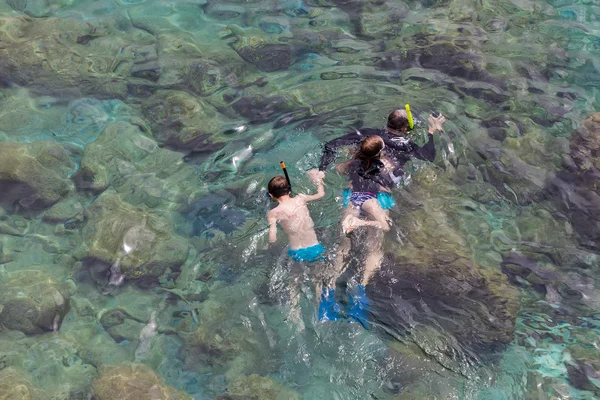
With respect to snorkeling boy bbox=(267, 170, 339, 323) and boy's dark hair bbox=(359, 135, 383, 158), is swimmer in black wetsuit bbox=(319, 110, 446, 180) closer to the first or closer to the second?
boy's dark hair bbox=(359, 135, 383, 158)

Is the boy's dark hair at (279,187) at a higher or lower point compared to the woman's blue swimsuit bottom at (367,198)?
higher

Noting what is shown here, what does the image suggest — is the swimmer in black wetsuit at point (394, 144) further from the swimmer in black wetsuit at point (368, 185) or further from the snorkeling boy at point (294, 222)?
the snorkeling boy at point (294, 222)

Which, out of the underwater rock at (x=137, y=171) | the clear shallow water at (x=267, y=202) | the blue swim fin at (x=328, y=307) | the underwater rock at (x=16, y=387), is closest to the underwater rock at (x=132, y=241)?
the clear shallow water at (x=267, y=202)

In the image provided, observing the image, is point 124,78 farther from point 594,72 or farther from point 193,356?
point 594,72

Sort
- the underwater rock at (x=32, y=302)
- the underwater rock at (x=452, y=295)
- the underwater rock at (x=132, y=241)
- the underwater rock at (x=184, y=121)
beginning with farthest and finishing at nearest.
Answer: the underwater rock at (x=184, y=121), the underwater rock at (x=132, y=241), the underwater rock at (x=32, y=302), the underwater rock at (x=452, y=295)

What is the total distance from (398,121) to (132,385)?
449 centimetres

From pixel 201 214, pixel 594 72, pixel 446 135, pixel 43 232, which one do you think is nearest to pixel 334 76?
pixel 446 135

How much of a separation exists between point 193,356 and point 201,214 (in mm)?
1964

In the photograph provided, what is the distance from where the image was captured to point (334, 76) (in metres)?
8.77

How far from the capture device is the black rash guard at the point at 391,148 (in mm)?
7130

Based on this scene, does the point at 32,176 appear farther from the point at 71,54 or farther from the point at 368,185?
the point at 368,185

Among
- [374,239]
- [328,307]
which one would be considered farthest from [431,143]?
[328,307]

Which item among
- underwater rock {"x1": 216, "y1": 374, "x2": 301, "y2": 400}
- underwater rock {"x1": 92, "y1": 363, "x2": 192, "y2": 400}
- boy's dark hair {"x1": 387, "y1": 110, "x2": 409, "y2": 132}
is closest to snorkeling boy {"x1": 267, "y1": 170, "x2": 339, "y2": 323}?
underwater rock {"x1": 216, "y1": 374, "x2": 301, "y2": 400}

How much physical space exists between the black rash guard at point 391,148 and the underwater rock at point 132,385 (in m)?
3.24
